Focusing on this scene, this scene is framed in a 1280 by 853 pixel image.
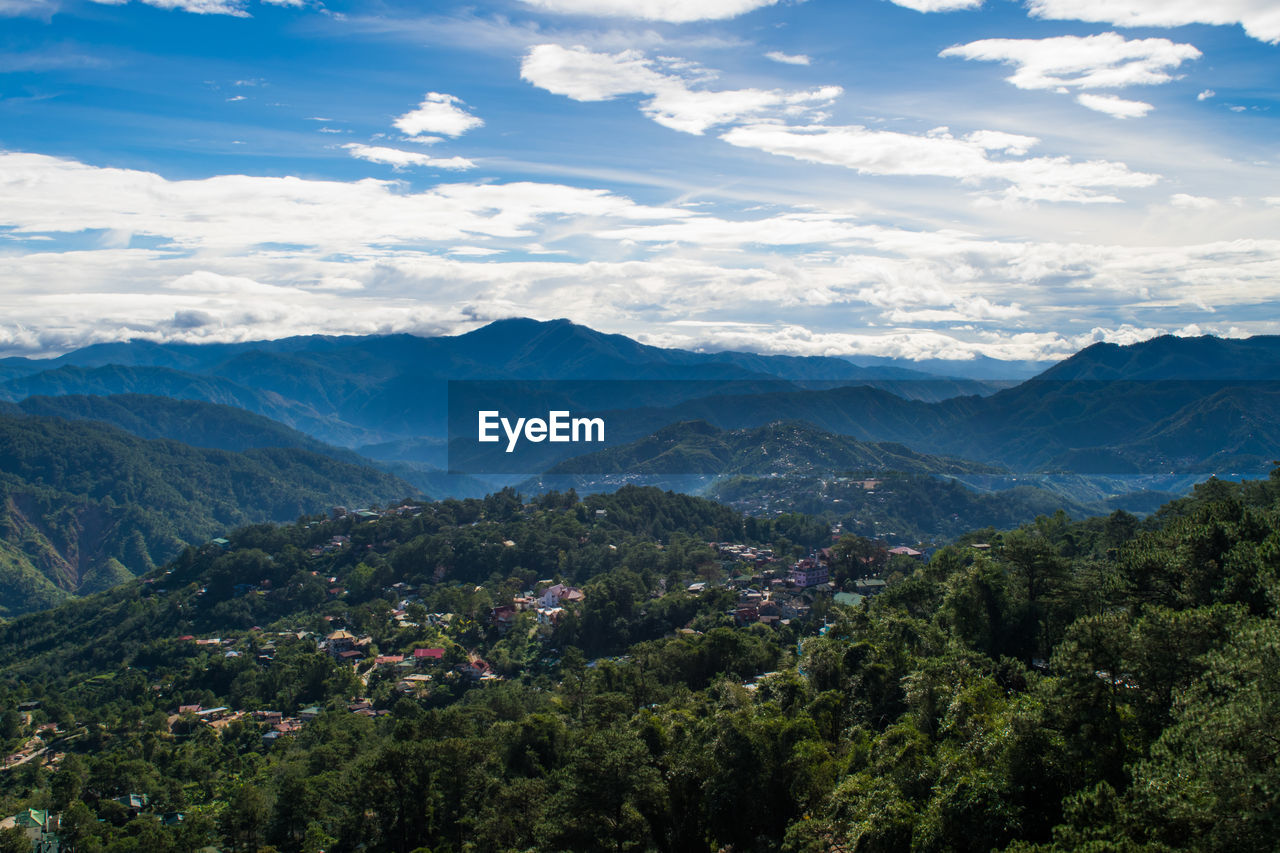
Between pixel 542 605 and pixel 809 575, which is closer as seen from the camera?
pixel 809 575

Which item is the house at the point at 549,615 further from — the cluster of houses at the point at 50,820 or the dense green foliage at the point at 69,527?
the dense green foliage at the point at 69,527

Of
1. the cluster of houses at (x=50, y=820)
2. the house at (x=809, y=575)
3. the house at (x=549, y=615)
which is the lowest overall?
the cluster of houses at (x=50, y=820)

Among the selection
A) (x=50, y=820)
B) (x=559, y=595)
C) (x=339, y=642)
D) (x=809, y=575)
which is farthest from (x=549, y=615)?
(x=50, y=820)

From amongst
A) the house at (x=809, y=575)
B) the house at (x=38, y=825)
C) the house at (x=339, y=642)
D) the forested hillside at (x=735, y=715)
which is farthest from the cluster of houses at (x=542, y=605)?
the house at (x=38, y=825)

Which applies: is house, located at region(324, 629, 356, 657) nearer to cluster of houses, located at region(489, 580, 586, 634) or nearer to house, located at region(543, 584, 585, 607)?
cluster of houses, located at region(489, 580, 586, 634)

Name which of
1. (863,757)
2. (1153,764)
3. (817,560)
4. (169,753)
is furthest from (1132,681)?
(817,560)

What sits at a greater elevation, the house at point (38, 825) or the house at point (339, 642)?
the house at point (38, 825)

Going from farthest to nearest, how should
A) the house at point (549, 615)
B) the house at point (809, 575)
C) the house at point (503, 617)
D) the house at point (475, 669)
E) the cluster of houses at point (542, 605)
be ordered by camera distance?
the house at point (809, 575) → the cluster of houses at point (542, 605) → the house at point (503, 617) → the house at point (549, 615) → the house at point (475, 669)

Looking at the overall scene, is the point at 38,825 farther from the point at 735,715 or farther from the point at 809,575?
the point at 809,575
